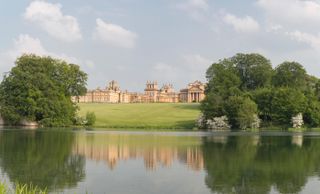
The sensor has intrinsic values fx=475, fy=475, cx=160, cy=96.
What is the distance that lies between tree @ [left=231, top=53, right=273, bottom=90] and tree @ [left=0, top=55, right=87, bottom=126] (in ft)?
142

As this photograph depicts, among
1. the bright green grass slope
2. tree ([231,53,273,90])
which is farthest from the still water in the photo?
tree ([231,53,273,90])

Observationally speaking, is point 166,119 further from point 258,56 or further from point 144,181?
point 144,181

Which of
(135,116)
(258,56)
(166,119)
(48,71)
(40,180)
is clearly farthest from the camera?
(258,56)

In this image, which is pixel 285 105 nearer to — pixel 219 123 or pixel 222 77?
pixel 219 123

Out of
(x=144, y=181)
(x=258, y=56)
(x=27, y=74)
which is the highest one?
(x=258, y=56)

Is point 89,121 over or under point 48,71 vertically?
under

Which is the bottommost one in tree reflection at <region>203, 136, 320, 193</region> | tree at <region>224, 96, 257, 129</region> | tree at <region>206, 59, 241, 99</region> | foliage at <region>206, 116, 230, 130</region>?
tree reflection at <region>203, 136, 320, 193</region>

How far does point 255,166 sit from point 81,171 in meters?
7.72

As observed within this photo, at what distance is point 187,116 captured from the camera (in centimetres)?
8769

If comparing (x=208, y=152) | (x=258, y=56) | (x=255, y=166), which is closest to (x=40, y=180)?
(x=255, y=166)

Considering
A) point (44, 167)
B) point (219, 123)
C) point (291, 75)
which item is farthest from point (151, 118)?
point (44, 167)

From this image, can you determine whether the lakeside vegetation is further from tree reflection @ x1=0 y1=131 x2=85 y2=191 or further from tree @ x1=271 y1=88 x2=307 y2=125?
tree reflection @ x1=0 y1=131 x2=85 y2=191

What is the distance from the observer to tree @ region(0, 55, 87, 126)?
229 ft

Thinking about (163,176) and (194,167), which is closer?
(163,176)
